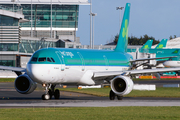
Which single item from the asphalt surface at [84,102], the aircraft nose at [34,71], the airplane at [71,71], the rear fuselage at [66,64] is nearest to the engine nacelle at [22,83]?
the airplane at [71,71]

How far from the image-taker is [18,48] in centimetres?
8181

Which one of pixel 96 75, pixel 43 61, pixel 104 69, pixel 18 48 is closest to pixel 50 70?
pixel 43 61

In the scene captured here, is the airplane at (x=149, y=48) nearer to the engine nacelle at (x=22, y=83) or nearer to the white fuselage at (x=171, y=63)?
the white fuselage at (x=171, y=63)

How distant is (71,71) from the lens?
29.6 m

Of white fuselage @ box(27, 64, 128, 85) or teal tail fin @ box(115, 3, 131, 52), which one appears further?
teal tail fin @ box(115, 3, 131, 52)

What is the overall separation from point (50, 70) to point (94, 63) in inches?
234

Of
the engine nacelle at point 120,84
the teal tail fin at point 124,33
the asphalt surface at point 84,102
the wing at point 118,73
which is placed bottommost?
the asphalt surface at point 84,102

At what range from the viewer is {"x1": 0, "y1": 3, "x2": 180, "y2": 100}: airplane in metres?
27.6

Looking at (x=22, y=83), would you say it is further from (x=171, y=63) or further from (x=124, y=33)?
(x=171, y=63)

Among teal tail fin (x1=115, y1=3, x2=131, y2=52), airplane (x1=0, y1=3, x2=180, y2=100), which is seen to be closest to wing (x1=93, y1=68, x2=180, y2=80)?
airplane (x1=0, y1=3, x2=180, y2=100)

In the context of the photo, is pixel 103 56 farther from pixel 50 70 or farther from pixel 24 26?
pixel 24 26

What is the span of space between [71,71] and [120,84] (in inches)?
158

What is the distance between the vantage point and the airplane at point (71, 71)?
27578 mm

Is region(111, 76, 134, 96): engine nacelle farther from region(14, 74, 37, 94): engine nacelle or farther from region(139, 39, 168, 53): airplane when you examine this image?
region(139, 39, 168, 53): airplane
